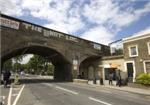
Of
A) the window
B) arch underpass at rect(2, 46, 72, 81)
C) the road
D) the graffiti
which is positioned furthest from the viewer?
arch underpass at rect(2, 46, 72, 81)

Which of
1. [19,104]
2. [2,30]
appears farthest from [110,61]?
[19,104]

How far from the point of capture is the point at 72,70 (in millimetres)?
37750

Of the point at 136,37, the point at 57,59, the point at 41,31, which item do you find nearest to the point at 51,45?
the point at 41,31

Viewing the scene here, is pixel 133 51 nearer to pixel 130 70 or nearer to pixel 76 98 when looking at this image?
pixel 130 70

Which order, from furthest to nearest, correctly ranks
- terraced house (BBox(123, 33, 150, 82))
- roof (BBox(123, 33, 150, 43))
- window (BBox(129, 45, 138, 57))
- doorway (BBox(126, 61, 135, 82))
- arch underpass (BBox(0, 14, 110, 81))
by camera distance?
doorway (BBox(126, 61, 135, 82)) → arch underpass (BBox(0, 14, 110, 81)) → window (BBox(129, 45, 138, 57)) → roof (BBox(123, 33, 150, 43)) → terraced house (BBox(123, 33, 150, 82))

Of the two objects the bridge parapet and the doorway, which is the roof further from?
the bridge parapet

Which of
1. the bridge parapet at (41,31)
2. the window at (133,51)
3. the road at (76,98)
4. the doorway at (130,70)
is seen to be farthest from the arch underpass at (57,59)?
the road at (76,98)

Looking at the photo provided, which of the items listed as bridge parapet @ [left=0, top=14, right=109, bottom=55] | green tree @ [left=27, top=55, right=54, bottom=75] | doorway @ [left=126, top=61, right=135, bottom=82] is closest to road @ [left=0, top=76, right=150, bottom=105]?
doorway @ [left=126, top=61, right=135, bottom=82]

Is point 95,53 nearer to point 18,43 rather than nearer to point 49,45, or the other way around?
point 49,45

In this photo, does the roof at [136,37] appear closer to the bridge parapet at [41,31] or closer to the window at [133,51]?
the window at [133,51]

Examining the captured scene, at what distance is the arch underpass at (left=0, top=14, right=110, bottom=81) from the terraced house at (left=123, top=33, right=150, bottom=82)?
11.8 meters

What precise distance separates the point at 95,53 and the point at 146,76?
24.2m

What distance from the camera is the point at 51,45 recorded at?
1369 inches

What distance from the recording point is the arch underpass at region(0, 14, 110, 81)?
28.9m
